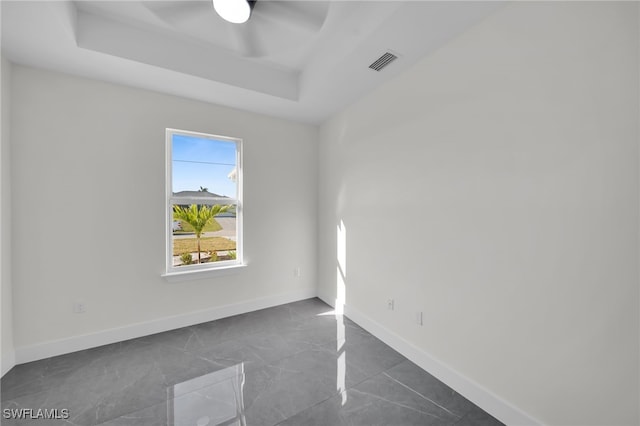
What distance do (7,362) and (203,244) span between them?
1.72 metres

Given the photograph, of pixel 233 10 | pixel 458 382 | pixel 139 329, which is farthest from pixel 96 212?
pixel 458 382

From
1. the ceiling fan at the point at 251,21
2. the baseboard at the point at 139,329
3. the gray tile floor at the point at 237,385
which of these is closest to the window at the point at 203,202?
the baseboard at the point at 139,329

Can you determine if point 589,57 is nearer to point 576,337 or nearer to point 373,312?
A: point 576,337

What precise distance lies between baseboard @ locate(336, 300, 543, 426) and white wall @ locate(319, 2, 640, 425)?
0.9 inches

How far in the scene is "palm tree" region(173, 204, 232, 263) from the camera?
288cm

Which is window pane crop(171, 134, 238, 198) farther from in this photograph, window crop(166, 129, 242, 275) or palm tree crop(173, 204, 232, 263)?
palm tree crop(173, 204, 232, 263)

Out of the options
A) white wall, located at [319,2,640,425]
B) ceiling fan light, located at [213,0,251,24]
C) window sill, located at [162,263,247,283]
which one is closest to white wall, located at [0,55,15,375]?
window sill, located at [162,263,247,283]

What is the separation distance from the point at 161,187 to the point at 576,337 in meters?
3.46

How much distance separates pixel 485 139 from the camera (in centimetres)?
171

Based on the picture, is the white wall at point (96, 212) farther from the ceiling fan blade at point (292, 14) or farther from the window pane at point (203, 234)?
the ceiling fan blade at point (292, 14)

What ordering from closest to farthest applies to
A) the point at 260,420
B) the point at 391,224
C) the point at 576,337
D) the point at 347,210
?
1. the point at 576,337
2. the point at 260,420
3. the point at 391,224
4. the point at 347,210

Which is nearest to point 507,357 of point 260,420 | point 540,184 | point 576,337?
point 576,337

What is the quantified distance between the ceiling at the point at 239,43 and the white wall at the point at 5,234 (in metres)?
0.29

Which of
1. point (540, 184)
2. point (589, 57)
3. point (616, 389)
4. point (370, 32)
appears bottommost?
point (616, 389)
